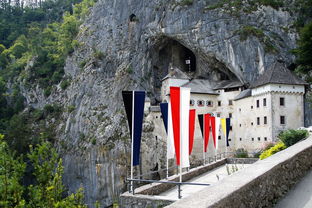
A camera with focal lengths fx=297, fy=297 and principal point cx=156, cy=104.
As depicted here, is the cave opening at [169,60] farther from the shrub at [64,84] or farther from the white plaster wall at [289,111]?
the white plaster wall at [289,111]

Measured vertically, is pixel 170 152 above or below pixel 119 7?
below

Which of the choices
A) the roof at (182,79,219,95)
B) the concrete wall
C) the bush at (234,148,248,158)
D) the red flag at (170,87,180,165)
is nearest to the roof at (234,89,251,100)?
the roof at (182,79,219,95)

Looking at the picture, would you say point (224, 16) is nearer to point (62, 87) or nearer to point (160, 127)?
point (160, 127)

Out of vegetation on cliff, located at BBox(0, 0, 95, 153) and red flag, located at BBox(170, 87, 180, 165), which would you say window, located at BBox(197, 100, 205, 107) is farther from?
red flag, located at BBox(170, 87, 180, 165)

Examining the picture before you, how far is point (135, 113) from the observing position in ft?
35.0

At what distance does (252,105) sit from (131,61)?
61.8ft

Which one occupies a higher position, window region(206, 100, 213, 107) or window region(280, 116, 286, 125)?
window region(206, 100, 213, 107)

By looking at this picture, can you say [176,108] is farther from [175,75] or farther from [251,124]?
[175,75]

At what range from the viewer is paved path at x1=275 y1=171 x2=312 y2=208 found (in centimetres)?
547

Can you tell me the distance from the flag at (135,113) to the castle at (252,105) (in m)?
24.3

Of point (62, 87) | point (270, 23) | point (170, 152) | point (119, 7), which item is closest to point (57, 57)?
point (62, 87)

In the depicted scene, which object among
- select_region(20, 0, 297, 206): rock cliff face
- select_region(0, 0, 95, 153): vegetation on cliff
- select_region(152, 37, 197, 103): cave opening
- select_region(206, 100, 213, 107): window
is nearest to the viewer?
select_region(20, 0, 297, 206): rock cliff face

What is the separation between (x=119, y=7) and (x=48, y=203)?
151 ft

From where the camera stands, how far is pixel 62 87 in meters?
47.9
